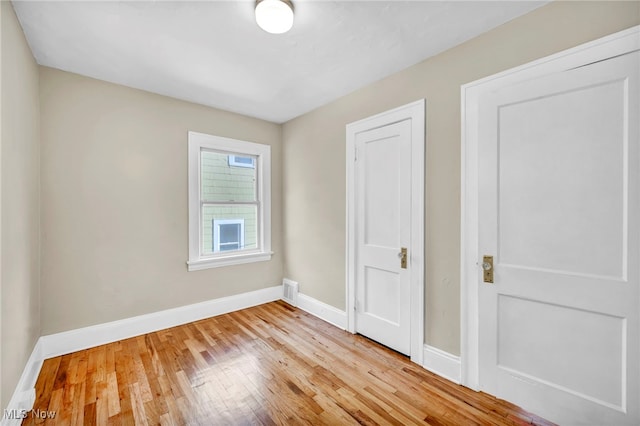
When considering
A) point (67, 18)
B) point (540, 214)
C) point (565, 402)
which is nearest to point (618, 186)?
point (540, 214)

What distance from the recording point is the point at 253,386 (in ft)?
6.48

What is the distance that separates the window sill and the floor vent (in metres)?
0.45

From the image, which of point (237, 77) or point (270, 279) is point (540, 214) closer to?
point (237, 77)

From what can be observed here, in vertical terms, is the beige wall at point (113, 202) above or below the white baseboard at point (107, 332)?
above

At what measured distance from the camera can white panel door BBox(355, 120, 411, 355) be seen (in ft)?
7.77

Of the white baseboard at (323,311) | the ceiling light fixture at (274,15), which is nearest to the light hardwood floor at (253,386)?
the white baseboard at (323,311)

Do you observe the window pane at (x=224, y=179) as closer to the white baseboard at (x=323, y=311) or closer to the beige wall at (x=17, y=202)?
the beige wall at (x=17, y=202)

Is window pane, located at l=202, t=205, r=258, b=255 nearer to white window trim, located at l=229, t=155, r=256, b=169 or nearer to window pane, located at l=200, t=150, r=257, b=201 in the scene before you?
window pane, located at l=200, t=150, r=257, b=201

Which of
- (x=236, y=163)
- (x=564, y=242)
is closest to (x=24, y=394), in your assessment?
(x=236, y=163)

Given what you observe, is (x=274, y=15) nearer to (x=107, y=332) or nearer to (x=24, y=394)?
(x=24, y=394)

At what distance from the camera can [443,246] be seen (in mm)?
2111

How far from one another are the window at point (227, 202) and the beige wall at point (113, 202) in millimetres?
120

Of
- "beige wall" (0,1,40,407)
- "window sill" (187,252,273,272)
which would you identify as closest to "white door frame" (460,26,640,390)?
"window sill" (187,252,273,272)

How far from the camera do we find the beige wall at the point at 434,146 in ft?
Answer: 5.27
